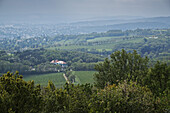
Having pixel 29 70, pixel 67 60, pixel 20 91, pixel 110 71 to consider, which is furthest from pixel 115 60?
pixel 67 60

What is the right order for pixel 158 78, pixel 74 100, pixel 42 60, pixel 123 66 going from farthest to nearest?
pixel 42 60 → pixel 123 66 → pixel 158 78 → pixel 74 100

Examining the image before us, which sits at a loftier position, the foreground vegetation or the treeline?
the foreground vegetation

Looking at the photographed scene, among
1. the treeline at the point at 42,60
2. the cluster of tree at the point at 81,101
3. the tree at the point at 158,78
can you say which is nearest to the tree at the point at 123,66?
the tree at the point at 158,78

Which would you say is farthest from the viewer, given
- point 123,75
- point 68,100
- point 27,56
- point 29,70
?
point 27,56

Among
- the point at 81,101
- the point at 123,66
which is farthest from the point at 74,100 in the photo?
the point at 123,66

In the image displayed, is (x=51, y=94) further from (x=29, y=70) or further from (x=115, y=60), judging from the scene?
(x=29, y=70)

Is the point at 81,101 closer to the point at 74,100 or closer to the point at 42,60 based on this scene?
the point at 74,100

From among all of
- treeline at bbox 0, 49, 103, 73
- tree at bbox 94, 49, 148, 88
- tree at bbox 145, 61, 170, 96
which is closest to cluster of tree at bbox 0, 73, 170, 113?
tree at bbox 145, 61, 170, 96

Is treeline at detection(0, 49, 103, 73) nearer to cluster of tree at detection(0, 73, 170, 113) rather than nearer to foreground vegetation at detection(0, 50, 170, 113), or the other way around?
foreground vegetation at detection(0, 50, 170, 113)

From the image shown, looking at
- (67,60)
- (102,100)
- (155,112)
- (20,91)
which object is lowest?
(67,60)
